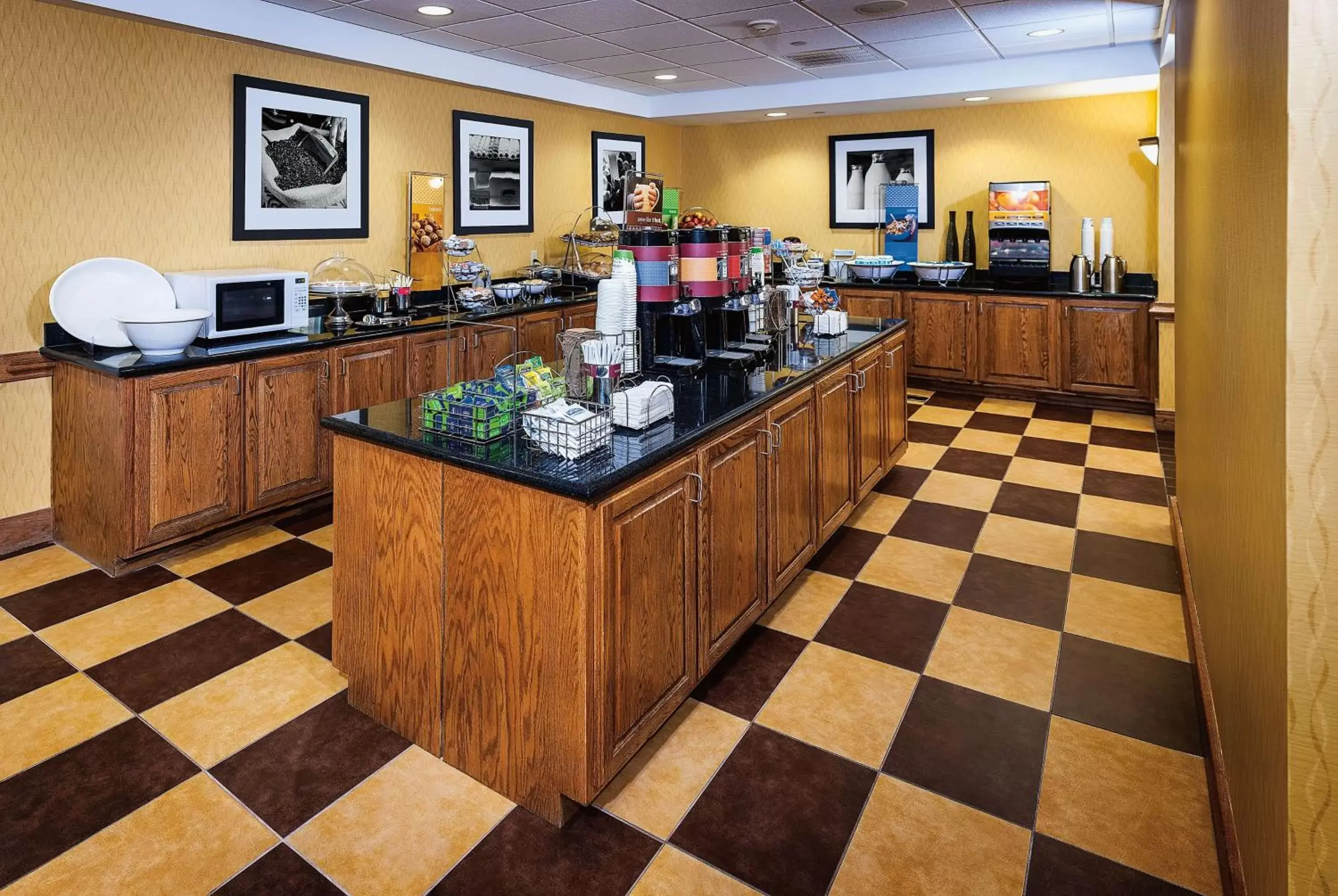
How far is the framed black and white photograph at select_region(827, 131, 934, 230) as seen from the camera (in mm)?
7293

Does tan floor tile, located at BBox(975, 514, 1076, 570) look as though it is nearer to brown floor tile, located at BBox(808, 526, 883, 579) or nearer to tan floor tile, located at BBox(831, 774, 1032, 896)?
brown floor tile, located at BBox(808, 526, 883, 579)

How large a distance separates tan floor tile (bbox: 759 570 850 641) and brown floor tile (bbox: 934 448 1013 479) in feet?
6.00

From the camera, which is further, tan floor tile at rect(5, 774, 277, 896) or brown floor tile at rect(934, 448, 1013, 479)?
brown floor tile at rect(934, 448, 1013, 479)

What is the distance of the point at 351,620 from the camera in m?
2.43

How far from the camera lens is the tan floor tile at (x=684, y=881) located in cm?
181

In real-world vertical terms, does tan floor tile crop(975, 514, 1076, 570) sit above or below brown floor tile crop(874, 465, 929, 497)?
below

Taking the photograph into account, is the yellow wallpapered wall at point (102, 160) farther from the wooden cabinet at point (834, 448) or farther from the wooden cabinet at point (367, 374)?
the wooden cabinet at point (834, 448)

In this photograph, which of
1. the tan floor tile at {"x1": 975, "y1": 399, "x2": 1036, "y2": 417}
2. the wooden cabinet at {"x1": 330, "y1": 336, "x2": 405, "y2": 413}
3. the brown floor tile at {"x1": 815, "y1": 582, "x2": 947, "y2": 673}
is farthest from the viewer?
the tan floor tile at {"x1": 975, "y1": 399, "x2": 1036, "y2": 417}

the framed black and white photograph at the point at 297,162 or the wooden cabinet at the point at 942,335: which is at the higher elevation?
the framed black and white photograph at the point at 297,162

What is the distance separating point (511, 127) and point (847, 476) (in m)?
4.06

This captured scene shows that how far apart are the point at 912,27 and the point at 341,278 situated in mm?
3756

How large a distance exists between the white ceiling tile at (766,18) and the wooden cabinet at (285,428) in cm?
290

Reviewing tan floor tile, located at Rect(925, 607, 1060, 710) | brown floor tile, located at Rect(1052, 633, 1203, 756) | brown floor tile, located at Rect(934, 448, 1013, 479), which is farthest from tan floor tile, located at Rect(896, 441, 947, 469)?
brown floor tile, located at Rect(1052, 633, 1203, 756)

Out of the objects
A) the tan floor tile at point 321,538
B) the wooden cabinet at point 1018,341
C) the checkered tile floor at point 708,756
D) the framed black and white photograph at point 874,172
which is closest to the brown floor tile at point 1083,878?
the checkered tile floor at point 708,756
